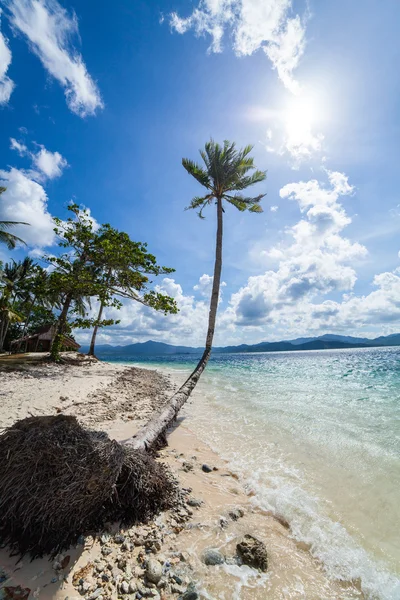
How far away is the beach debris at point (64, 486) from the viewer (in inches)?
107

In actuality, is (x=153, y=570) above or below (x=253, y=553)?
above

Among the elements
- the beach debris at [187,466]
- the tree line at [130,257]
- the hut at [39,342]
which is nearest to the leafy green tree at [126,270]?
the tree line at [130,257]

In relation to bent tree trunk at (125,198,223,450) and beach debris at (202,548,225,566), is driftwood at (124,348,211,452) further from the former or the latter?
beach debris at (202,548,225,566)

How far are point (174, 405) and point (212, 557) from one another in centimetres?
522

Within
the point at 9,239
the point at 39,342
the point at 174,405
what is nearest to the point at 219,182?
the point at 174,405

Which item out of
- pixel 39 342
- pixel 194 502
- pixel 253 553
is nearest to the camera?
pixel 253 553

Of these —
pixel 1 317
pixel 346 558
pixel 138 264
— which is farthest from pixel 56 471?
pixel 1 317

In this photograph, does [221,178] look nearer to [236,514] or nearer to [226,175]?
[226,175]

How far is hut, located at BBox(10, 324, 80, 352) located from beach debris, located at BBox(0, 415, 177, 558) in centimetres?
3633

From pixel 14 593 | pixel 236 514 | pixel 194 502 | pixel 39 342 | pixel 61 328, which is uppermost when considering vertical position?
pixel 61 328

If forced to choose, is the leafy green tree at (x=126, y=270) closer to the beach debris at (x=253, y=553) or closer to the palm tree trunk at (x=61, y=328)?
the palm tree trunk at (x=61, y=328)

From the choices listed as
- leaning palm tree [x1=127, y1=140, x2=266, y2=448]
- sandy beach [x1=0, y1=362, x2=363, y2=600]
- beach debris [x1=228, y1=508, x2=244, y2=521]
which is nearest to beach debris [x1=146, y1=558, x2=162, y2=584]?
sandy beach [x1=0, y1=362, x2=363, y2=600]

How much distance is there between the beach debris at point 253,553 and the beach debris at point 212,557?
0.24 m

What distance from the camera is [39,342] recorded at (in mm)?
37719
